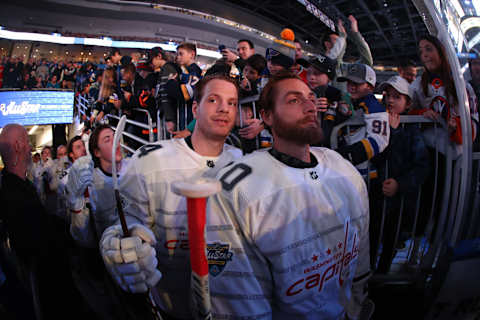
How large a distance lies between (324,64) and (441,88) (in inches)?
14.5

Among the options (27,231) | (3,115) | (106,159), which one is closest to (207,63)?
(106,159)

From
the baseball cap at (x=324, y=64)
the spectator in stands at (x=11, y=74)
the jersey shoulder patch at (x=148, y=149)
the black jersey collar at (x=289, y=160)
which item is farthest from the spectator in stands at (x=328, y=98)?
the spectator in stands at (x=11, y=74)

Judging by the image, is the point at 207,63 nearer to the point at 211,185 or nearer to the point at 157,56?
the point at 157,56

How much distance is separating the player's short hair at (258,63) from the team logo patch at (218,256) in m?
0.78

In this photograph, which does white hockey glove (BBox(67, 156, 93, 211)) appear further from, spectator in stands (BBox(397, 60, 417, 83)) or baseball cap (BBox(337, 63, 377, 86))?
spectator in stands (BBox(397, 60, 417, 83))

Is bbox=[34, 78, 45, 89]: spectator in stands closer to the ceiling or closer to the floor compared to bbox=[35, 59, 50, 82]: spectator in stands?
closer to the floor

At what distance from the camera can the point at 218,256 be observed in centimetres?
49

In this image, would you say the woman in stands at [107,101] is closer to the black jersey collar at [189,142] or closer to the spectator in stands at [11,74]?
the spectator in stands at [11,74]

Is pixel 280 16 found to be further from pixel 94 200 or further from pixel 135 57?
pixel 94 200

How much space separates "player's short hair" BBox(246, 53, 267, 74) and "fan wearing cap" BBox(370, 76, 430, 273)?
1.59ft

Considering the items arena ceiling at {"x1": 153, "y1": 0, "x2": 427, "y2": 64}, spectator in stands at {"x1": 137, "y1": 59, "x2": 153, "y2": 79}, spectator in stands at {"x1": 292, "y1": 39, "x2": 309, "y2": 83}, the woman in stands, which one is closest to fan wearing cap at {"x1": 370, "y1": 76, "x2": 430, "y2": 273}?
arena ceiling at {"x1": 153, "y1": 0, "x2": 427, "y2": 64}

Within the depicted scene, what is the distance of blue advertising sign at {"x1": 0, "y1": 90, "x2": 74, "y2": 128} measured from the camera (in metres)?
0.60

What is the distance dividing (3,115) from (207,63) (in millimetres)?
612

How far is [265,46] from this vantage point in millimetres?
811
